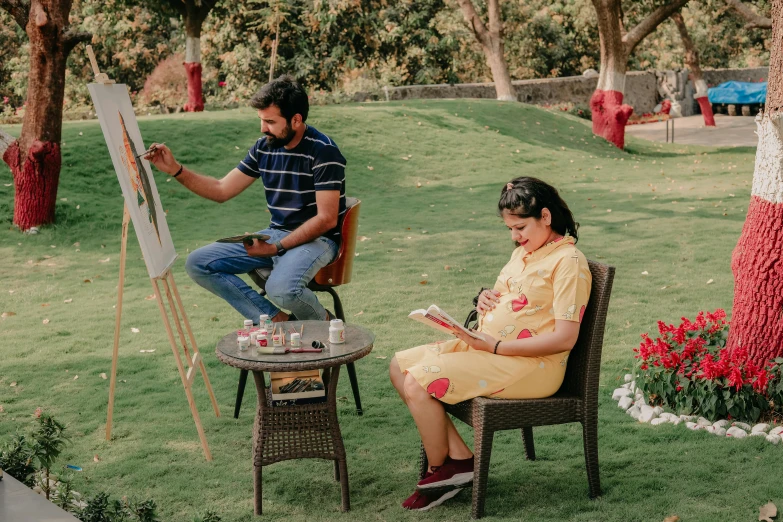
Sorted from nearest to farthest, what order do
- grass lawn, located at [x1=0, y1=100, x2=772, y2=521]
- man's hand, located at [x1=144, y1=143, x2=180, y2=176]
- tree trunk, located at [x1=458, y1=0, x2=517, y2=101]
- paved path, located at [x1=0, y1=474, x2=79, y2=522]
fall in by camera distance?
paved path, located at [x1=0, y1=474, x2=79, y2=522] < grass lawn, located at [x1=0, y1=100, x2=772, y2=521] < man's hand, located at [x1=144, y1=143, x2=180, y2=176] < tree trunk, located at [x1=458, y1=0, x2=517, y2=101]

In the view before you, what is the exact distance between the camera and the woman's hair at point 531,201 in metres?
3.74

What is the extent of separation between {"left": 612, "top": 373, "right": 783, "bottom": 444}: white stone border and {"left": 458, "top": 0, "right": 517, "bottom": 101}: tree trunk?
54.0 ft

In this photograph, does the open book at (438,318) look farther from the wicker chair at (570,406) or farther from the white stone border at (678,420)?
the white stone border at (678,420)

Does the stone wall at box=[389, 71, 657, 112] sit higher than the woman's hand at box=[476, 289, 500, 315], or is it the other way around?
the stone wall at box=[389, 71, 657, 112]

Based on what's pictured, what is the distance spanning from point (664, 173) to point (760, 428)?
11616 millimetres

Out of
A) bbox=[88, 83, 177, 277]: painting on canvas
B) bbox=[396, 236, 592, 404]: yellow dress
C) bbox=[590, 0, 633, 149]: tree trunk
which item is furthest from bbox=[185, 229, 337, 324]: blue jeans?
bbox=[590, 0, 633, 149]: tree trunk

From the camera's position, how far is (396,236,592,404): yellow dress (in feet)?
11.9

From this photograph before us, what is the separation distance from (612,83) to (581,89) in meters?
8.08

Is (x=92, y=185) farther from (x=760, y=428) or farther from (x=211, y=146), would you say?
(x=760, y=428)

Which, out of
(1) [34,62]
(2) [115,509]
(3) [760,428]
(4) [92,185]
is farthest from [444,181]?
(2) [115,509]

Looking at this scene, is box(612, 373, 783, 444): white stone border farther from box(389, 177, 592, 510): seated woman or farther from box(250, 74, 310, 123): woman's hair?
box(250, 74, 310, 123): woman's hair

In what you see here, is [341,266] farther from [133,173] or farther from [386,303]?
[386,303]

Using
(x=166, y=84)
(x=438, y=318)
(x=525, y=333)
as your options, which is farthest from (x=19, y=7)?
(x=166, y=84)

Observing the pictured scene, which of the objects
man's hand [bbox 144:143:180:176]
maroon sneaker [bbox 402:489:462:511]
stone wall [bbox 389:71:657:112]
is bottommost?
maroon sneaker [bbox 402:489:462:511]
